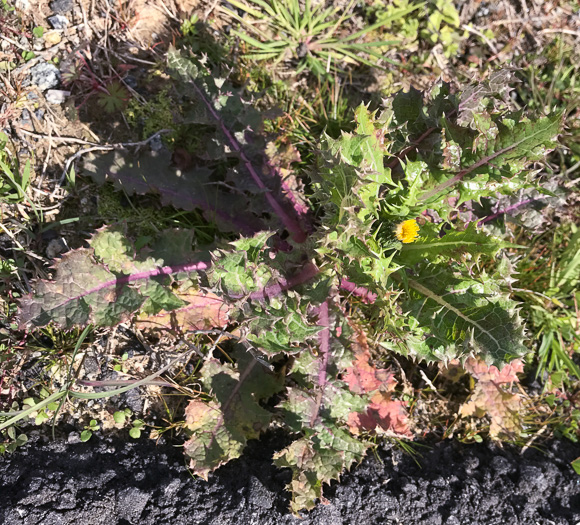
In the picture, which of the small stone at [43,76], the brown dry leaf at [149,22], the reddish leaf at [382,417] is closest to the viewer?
the reddish leaf at [382,417]

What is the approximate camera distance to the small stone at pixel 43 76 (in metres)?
3.18

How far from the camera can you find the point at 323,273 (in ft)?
9.39

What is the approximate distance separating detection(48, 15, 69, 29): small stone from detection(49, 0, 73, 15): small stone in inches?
1.3

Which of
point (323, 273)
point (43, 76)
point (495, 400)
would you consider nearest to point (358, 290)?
point (323, 273)

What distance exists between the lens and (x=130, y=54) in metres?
3.34

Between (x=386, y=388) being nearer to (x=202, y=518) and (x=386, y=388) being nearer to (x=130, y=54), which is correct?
(x=202, y=518)

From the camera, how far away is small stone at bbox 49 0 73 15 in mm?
3230

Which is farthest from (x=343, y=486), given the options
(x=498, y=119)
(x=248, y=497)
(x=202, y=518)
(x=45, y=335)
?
(x=498, y=119)

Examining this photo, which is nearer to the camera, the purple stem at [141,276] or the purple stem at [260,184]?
the purple stem at [141,276]

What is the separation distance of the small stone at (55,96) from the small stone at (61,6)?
525 mm

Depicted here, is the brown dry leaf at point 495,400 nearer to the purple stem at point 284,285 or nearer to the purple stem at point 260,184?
the purple stem at point 284,285

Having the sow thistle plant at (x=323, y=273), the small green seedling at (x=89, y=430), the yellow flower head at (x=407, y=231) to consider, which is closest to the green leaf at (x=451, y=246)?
the sow thistle plant at (x=323, y=273)

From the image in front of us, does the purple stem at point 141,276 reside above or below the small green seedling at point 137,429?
above

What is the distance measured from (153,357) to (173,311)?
0.97 ft
